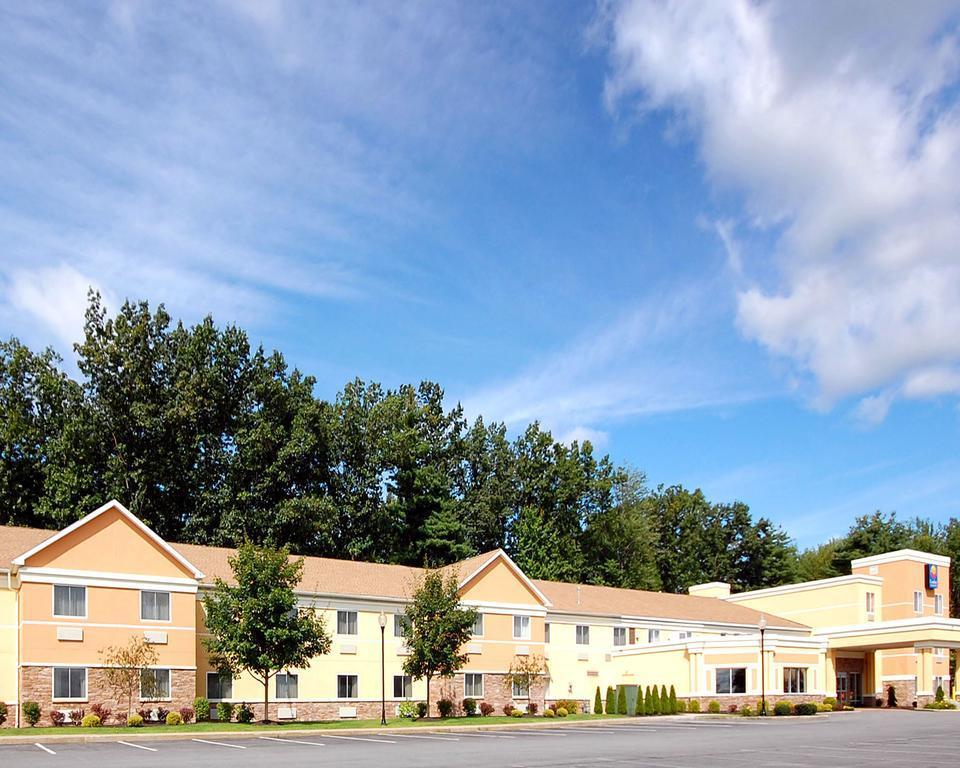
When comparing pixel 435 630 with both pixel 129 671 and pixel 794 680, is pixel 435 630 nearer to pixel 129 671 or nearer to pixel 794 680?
pixel 129 671

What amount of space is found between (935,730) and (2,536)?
112ft

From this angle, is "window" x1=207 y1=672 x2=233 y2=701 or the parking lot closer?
the parking lot

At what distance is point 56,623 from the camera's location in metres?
34.4

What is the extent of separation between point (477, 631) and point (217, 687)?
1267 centimetres

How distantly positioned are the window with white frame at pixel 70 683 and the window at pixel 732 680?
28.5 metres

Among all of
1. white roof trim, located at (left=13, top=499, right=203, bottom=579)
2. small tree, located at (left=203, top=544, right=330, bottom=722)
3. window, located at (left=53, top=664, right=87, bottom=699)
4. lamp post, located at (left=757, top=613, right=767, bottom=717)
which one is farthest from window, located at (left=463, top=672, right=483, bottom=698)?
window, located at (left=53, top=664, right=87, bottom=699)

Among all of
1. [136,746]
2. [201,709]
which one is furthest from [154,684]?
[136,746]

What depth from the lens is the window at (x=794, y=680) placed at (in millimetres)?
47194

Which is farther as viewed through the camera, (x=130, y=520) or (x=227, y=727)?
(x=130, y=520)

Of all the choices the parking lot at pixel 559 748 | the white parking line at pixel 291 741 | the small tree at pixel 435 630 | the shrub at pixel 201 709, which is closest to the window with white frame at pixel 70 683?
the shrub at pixel 201 709

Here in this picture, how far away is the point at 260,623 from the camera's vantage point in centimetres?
3500

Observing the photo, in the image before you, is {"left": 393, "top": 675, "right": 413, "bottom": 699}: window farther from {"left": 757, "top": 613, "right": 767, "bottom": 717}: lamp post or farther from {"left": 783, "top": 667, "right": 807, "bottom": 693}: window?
{"left": 783, "top": 667, "right": 807, "bottom": 693}: window

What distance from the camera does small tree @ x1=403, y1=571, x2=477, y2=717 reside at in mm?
39531

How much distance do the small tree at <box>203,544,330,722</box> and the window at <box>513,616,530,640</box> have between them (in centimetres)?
1290
